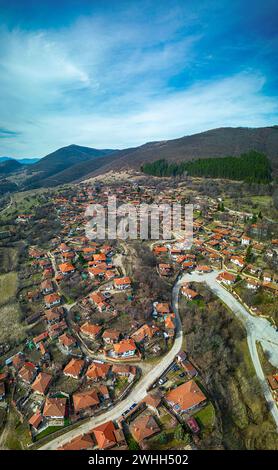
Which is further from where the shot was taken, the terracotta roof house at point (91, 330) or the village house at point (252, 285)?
the village house at point (252, 285)

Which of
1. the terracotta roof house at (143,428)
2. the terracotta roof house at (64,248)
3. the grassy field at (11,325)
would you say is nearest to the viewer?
the terracotta roof house at (143,428)

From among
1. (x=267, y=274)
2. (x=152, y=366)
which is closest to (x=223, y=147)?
(x=267, y=274)

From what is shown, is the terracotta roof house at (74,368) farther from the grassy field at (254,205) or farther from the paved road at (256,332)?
the grassy field at (254,205)

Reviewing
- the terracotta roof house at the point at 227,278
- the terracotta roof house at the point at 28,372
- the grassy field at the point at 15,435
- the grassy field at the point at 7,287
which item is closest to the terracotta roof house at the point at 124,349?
the terracotta roof house at the point at 28,372

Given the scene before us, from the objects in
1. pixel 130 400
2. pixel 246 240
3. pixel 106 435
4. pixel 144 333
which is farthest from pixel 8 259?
pixel 246 240

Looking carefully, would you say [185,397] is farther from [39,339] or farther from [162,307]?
[39,339]

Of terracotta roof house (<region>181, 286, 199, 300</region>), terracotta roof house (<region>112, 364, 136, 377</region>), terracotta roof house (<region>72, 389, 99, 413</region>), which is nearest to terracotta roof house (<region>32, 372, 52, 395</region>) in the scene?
terracotta roof house (<region>72, 389, 99, 413</region>)
